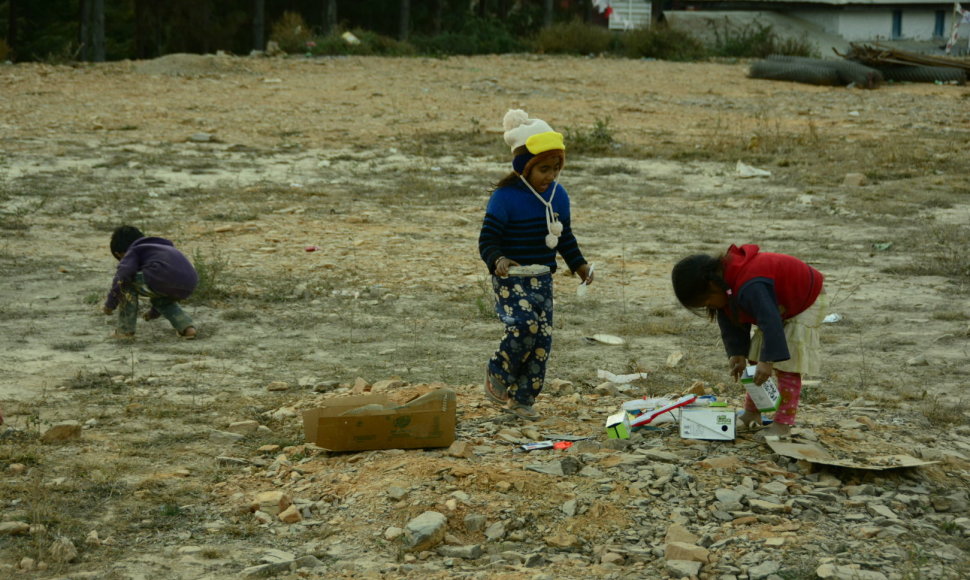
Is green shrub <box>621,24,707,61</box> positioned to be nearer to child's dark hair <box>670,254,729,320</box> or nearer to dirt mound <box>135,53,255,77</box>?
dirt mound <box>135,53,255,77</box>

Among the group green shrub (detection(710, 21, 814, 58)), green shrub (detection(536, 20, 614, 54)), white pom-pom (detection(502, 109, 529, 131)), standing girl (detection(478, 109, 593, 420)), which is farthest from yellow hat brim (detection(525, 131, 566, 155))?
green shrub (detection(710, 21, 814, 58))

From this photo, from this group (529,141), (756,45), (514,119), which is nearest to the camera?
(529,141)

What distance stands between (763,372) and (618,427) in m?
0.68

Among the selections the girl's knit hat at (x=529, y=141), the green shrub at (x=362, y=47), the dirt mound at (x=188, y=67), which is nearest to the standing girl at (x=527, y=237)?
the girl's knit hat at (x=529, y=141)

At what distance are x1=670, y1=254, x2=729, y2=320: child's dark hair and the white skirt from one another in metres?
0.32

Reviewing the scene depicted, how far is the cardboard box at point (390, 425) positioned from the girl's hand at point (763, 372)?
Answer: 3.88 feet

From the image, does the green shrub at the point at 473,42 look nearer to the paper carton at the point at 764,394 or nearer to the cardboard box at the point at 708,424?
the cardboard box at the point at 708,424

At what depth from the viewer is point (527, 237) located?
4.73 meters

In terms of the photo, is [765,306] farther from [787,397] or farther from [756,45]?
[756,45]

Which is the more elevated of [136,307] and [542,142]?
[542,142]

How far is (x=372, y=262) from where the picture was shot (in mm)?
8227

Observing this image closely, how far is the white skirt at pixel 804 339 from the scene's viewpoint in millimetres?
4324

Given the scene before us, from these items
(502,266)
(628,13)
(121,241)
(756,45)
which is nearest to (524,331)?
(502,266)

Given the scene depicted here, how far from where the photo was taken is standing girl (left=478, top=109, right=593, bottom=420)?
184 inches
